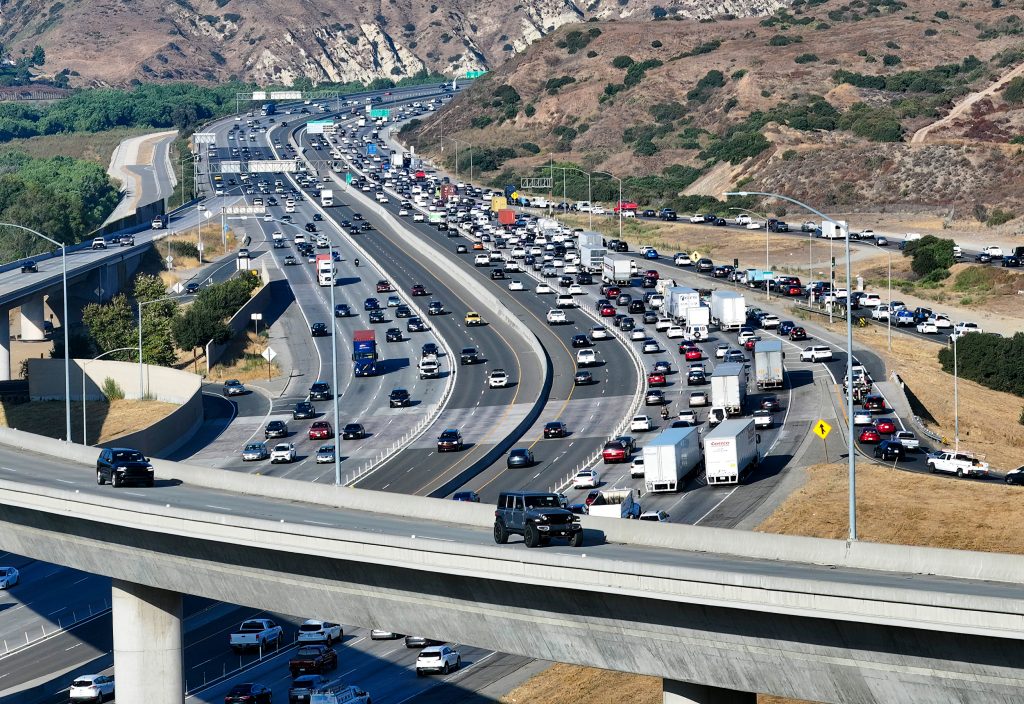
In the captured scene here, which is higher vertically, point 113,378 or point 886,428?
point 113,378

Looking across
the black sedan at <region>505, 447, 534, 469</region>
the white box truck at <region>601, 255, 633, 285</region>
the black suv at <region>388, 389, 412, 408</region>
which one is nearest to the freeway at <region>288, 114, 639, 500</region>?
the black sedan at <region>505, 447, 534, 469</region>

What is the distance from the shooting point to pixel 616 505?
73.8 metres

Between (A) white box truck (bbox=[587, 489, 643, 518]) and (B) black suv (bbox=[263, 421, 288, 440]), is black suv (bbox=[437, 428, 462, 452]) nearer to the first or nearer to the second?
(B) black suv (bbox=[263, 421, 288, 440])

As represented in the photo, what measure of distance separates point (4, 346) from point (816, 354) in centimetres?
5852

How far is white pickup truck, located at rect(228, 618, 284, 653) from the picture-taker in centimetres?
6400

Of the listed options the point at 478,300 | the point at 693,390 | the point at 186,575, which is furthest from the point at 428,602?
the point at 478,300

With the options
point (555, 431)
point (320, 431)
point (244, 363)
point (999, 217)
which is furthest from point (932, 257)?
point (320, 431)

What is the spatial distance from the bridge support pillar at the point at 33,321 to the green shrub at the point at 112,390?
76.5 ft

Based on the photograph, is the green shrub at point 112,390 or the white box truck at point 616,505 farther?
the green shrub at point 112,390

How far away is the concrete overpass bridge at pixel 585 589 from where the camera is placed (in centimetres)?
2977

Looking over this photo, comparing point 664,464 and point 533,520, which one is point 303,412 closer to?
point 664,464

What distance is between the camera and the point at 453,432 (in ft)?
319

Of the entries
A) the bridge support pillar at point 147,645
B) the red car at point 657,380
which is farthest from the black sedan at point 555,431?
the bridge support pillar at point 147,645

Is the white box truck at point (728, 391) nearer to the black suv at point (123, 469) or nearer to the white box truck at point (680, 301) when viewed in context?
the white box truck at point (680, 301)
